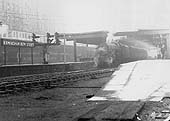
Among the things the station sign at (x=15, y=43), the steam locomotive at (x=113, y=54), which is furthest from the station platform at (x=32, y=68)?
the steam locomotive at (x=113, y=54)

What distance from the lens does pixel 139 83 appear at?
801 centimetres

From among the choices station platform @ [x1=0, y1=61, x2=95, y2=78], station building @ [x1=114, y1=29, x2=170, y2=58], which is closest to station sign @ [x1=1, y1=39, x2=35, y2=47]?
station platform @ [x1=0, y1=61, x2=95, y2=78]

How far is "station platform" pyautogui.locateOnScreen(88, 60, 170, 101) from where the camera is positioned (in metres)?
7.42

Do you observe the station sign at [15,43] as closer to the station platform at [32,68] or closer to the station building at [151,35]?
the station platform at [32,68]

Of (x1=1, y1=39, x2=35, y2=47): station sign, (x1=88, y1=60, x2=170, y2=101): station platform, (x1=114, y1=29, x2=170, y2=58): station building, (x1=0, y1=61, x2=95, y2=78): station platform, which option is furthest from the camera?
(x1=114, y1=29, x2=170, y2=58): station building

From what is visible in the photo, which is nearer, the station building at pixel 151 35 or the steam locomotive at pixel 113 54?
the steam locomotive at pixel 113 54

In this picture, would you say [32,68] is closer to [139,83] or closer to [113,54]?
[113,54]

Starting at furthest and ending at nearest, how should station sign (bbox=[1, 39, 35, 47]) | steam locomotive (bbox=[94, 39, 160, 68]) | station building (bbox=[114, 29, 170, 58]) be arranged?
station building (bbox=[114, 29, 170, 58]) → steam locomotive (bbox=[94, 39, 160, 68]) → station sign (bbox=[1, 39, 35, 47])

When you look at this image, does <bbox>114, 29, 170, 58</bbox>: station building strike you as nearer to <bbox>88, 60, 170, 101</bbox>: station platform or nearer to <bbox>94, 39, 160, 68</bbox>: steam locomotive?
<bbox>94, 39, 160, 68</bbox>: steam locomotive

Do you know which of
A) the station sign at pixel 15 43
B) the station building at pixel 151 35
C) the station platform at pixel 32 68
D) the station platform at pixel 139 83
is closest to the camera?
the station platform at pixel 139 83

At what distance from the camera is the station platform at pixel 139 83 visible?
24.3 ft

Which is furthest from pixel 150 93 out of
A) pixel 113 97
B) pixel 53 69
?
pixel 53 69

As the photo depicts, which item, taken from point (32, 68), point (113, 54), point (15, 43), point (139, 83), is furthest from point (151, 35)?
point (139, 83)

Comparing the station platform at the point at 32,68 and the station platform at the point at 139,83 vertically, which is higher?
the station platform at the point at 139,83
